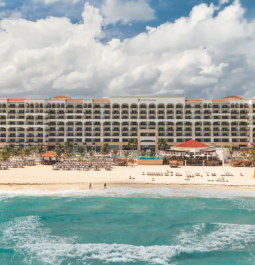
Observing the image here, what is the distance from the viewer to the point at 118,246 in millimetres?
21266

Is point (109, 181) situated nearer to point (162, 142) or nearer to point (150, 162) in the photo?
point (150, 162)

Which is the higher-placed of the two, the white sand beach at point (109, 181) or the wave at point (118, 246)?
the white sand beach at point (109, 181)

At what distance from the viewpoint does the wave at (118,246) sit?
1950 cm

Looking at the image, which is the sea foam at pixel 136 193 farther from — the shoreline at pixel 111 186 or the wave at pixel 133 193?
the shoreline at pixel 111 186

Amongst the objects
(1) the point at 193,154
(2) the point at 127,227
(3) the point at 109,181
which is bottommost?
(2) the point at 127,227

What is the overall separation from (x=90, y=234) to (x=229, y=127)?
9341 centimetres

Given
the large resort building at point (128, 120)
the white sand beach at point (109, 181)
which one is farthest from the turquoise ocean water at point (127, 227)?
the large resort building at point (128, 120)

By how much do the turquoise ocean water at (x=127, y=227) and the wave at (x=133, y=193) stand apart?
126 millimetres

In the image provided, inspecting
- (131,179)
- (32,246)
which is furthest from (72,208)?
(131,179)

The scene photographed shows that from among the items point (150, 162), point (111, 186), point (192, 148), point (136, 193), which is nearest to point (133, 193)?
point (136, 193)

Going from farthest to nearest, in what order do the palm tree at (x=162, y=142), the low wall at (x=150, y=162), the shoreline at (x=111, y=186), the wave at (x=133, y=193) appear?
the palm tree at (x=162, y=142) < the low wall at (x=150, y=162) < the shoreline at (x=111, y=186) < the wave at (x=133, y=193)

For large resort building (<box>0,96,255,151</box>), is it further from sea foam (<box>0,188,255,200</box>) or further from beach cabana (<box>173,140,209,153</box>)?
sea foam (<box>0,188,255,200</box>)

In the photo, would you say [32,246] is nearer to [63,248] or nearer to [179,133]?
[63,248]

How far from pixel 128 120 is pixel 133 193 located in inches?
2838
